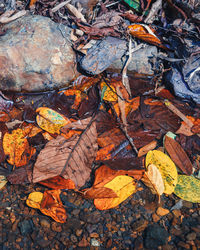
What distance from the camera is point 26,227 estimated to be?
219 centimetres

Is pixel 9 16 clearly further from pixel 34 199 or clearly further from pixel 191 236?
pixel 191 236

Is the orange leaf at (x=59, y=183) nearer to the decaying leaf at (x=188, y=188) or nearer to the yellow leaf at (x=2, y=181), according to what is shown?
the yellow leaf at (x=2, y=181)

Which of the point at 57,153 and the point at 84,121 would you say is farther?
the point at 84,121

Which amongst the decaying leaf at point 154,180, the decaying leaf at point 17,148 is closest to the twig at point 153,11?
the decaying leaf at point 154,180

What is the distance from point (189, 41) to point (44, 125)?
6.99 ft

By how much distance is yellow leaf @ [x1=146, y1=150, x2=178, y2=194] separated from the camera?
94.7 inches

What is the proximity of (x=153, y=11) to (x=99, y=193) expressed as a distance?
2.54 m

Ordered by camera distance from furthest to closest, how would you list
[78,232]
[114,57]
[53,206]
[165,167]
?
[114,57] → [165,167] → [53,206] → [78,232]

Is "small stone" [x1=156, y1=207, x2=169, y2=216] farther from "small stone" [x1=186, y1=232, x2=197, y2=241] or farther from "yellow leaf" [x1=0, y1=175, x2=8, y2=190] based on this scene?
"yellow leaf" [x1=0, y1=175, x2=8, y2=190]

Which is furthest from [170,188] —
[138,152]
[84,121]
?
[84,121]

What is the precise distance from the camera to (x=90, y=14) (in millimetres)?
3424

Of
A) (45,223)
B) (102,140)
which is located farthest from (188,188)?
(45,223)

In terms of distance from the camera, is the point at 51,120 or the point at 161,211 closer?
the point at 161,211

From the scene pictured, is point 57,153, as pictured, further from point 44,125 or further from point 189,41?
point 189,41
